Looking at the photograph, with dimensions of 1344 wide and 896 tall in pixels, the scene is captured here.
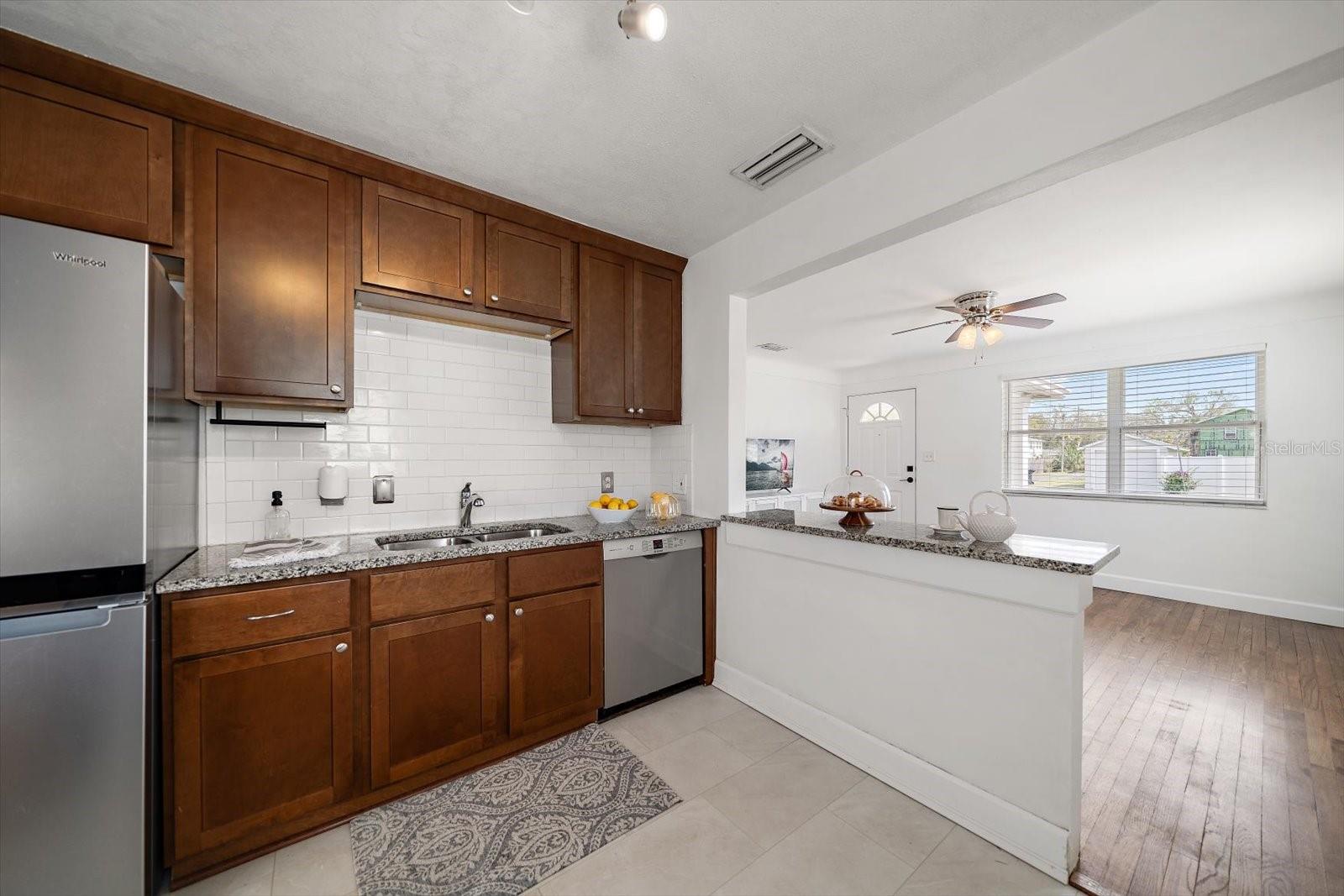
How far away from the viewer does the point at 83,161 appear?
1.53 m

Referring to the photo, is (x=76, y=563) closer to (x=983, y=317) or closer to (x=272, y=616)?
(x=272, y=616)

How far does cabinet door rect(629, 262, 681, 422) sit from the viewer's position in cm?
295

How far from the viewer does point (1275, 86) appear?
126cm

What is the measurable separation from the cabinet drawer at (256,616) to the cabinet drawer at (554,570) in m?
0.63

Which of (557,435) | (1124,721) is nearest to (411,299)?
(557,435)

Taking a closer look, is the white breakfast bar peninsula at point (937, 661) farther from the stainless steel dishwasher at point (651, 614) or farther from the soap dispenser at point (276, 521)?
the soap dispenser at point (276, 521)

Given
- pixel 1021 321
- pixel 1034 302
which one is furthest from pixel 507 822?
pixel 1021 321

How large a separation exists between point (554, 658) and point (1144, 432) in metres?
5.94

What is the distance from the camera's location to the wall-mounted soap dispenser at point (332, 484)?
7.21 feet

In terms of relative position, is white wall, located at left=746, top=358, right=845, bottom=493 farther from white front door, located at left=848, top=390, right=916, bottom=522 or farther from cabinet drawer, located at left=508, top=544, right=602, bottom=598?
cabinet drawer, located at left=508, top=544, right=602, bottom=598

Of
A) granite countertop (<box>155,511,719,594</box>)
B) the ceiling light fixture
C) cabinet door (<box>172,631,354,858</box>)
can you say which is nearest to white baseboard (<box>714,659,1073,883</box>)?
granite countertop (<box>155,511,719,594</box>)

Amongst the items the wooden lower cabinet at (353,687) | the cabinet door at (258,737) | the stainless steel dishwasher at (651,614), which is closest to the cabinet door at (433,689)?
the wooden lower cabinet at (353,687)

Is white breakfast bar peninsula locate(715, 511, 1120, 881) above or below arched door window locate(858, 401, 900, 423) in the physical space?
below

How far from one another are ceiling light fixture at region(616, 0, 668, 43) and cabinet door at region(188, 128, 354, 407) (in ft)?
4.88
